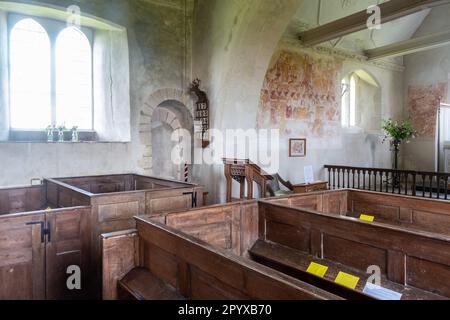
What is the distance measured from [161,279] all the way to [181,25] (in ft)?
19.0

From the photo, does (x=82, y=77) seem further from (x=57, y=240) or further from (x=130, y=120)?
(x=57, y=240)

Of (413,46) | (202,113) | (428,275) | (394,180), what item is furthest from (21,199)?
(413,46)

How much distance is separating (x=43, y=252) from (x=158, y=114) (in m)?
4.34

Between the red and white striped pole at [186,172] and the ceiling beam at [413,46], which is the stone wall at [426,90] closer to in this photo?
the ceiling beam at [413,46]

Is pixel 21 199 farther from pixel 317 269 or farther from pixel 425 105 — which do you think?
pixel 425 105

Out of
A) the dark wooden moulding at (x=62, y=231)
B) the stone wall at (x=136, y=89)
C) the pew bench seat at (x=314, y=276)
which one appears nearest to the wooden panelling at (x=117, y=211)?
the dark wooden moulding at (x=62, y=231)

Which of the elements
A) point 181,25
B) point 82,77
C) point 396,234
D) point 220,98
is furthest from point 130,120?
point 396,234

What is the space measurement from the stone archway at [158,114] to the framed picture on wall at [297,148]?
2.57m

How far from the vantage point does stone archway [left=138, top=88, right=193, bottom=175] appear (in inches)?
249

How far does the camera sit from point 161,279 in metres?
1.95

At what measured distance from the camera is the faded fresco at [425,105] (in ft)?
32.4

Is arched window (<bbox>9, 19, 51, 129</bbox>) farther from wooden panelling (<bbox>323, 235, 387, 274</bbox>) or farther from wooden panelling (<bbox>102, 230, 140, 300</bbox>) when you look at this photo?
wooden panelling (<bbox>323, 235, 387, 274</bbox>)

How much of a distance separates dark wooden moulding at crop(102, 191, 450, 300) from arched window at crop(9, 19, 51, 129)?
4435 millimetres

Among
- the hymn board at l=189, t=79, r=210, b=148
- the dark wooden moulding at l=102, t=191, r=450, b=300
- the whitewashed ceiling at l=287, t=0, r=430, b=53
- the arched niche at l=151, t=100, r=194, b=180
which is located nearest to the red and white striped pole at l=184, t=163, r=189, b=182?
the arched niche at l=151, t=100, r=194, b=180
